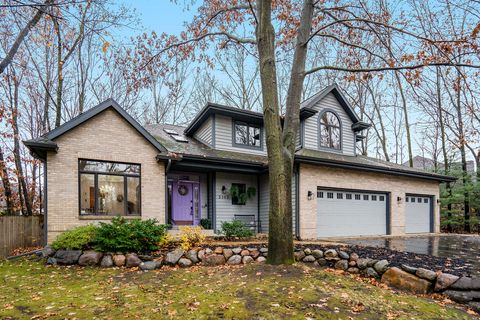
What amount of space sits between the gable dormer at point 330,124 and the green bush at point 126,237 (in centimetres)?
→ 863

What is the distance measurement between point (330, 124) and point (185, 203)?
8.20 metres

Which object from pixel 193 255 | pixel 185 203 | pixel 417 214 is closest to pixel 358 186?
pixel 417 214

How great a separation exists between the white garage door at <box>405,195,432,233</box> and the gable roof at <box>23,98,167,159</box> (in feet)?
43.2

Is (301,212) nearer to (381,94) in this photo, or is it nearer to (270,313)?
(270,313)

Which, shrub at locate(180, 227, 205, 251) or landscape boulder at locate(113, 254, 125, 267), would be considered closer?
landscape boulder at locate(113, 254, 125, 267)

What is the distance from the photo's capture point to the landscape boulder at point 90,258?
27.5ft

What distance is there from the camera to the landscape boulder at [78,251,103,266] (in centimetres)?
838

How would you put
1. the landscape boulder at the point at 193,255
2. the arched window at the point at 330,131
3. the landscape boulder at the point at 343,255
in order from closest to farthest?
the landscape boulder at the point at 343,255 → the landscape boulder at the point at 193,255 → the arched window at the point at 330,131

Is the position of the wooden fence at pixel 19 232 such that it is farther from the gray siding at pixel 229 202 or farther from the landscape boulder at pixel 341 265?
the landscape boulder at pixel 341 265

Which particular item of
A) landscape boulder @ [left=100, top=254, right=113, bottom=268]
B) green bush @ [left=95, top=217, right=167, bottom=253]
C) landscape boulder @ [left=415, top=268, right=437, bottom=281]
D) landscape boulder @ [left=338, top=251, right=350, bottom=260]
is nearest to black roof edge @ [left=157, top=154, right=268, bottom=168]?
green bush @ [left=95, top=217, right=167, bottom=253]

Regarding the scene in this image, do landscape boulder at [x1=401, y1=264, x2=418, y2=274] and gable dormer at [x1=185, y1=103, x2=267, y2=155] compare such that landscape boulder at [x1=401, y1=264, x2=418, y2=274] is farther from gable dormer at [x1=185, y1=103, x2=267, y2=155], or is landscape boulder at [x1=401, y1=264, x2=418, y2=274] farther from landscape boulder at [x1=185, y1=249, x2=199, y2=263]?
gable dormer at [x1=185, y1=103, x2=267, y2=155]

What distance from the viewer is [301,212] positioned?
12.7 meters

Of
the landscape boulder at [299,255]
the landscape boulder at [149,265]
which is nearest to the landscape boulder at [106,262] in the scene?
the landscape boulder at [149,265]

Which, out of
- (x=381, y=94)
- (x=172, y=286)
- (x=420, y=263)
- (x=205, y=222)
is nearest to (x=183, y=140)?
(x=205, y=222)
